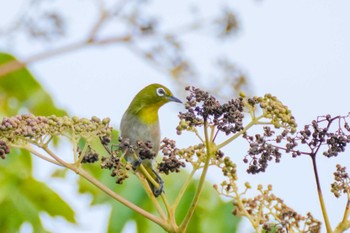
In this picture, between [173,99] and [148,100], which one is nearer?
[173,99]

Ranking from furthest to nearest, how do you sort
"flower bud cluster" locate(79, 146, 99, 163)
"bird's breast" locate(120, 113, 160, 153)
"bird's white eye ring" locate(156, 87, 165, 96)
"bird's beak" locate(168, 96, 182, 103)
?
"bird's white eye ring" locate(156, 87, 165, 96) < "bird's breast" locate(120, 113, 160, 153) < "bird's beak" locate(168, 96, 182, 103) < "flower bud cluster" locate(79, 146, 99, 163)

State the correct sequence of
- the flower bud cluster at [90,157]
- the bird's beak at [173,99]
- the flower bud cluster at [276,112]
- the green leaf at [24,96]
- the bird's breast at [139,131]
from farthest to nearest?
1. the green leaf at [24,96]
2. the bird's breast at [139,131]
3. the bird's beak at [173,99]
4. the flower bud cluster at [90,157]
5. the flower bud cluster at [276,112]

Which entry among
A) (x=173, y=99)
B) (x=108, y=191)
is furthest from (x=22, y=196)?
(x=108, y=191)

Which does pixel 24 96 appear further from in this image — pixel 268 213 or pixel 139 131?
pixel 268 213

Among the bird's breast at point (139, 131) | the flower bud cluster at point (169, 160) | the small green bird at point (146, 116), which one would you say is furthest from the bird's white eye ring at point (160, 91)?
the flower bud cluster at point (169, 160)

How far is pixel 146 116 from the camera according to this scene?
5.31 metres

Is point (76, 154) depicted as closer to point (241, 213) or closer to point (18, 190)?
point (241, 213)

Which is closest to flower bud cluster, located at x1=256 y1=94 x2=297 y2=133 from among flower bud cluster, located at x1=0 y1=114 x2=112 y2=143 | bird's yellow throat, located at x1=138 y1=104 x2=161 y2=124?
flower bud cluster, located at x1=0 y1=114 x2=112 y2=143

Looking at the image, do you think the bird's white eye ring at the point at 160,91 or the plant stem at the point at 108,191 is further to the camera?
the bird's white eye ring at the point at 160,91

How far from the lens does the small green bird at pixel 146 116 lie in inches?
193

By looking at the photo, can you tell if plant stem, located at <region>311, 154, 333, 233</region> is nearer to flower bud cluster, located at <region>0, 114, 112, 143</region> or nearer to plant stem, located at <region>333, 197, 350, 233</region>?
plant stem, located at <region>333, 197, 350, 233</region>

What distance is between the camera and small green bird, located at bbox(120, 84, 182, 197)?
16.1ft

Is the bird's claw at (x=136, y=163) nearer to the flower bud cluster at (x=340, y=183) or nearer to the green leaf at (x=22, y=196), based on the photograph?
the flower bud cluster at (x=340, y=183)

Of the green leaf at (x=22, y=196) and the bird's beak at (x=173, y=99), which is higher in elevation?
the bird's beak at (x=173, y=99)
